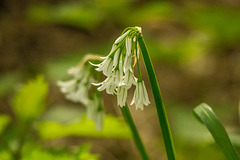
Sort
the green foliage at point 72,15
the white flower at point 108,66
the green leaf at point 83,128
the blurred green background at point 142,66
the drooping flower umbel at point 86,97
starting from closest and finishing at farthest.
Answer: the white flower at point 108,66 < the drooping flower umbel at point 86,97 < the green leaf at point 83,128 < the blurred green background at point 142,66 < the green foliage at point 72,15

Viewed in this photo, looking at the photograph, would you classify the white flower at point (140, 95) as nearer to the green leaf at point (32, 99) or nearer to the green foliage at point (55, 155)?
the green foliage at point (55, 155)

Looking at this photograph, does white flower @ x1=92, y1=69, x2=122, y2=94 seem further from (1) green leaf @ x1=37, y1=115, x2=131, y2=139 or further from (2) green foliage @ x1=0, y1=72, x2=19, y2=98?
(2) green foliage @ x1=0, y1=72, x2=19, y2=98

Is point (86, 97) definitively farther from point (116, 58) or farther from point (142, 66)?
point (142, 66)

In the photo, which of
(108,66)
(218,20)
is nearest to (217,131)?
(108,66)

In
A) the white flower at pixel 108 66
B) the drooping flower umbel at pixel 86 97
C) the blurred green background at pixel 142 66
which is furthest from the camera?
the blurred green background at pixel 142 66

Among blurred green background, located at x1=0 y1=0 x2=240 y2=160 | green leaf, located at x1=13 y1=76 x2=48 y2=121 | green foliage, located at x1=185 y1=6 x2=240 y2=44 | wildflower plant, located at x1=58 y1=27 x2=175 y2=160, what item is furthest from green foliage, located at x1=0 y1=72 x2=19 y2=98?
wildflower plant, located at x1=58 y1=27 x2=175 y2=160

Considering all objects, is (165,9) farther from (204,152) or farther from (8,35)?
(8,35)

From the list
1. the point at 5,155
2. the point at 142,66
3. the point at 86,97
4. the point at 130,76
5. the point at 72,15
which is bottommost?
the point at 5,155

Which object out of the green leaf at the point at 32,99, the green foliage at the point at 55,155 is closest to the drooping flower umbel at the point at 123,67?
the green foliage at the point at 55,155
